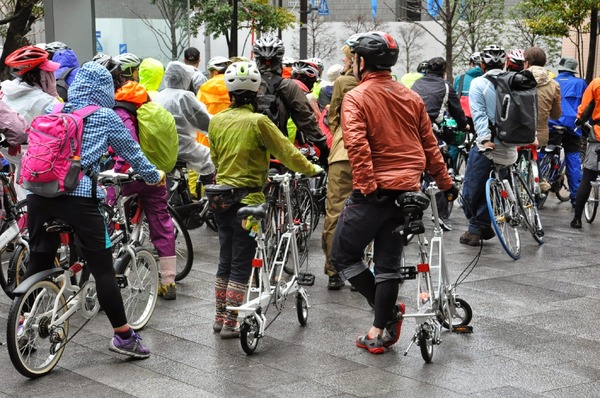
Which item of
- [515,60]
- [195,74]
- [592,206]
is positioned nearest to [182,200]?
[195,74]

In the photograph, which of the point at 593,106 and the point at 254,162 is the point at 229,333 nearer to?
the point at 254,162

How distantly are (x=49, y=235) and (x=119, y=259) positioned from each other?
761 mm

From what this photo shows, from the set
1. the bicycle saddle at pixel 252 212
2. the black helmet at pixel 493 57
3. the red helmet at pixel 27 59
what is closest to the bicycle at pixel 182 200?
the red helmet at pixel 27 59

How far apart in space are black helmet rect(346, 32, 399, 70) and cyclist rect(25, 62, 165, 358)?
1.60m

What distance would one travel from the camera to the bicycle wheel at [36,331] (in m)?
6.20

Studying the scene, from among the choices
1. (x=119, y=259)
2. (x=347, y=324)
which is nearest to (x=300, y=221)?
(x=347, y=324)

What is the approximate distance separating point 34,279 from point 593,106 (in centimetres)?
833

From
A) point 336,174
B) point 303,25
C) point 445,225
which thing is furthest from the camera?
point 303,25

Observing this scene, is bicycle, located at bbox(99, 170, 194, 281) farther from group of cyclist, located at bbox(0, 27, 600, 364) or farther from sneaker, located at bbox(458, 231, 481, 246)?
sneaker, located at bbox(458, 231, 481, 246)

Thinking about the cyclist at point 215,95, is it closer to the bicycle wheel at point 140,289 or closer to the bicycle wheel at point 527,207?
the bicycle wheel at point 527,207

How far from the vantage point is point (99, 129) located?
6.60 metres

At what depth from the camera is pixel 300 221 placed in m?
10.3

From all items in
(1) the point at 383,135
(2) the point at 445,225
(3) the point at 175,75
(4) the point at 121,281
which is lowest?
(2) the point at 445,225

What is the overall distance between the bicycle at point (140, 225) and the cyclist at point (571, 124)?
22.6 ft
